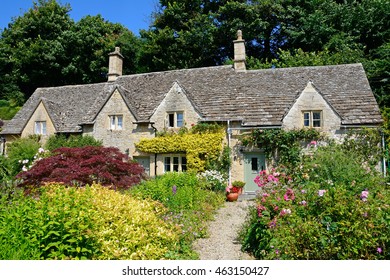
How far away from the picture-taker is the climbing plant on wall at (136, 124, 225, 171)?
1933 centimetres

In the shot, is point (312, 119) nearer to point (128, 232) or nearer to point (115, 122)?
point (115, 122)

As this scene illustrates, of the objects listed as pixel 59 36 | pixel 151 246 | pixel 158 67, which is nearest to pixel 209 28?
pixel 158 67

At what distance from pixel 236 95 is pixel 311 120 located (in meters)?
5.13

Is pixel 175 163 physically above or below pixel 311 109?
below

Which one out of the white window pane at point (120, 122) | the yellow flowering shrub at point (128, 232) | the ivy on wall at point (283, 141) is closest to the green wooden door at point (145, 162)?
the white window pane at point (120, 122)

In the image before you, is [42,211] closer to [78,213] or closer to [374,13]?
[78,213]

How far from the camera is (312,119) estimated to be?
19016mm

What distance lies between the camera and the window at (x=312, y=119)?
62.3 feet

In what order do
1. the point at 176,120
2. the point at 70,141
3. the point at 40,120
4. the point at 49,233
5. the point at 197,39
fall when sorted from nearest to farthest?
the point at 49,233
the point at 176,120
the point at 70,141
the point at 40,120
the point at 197,39

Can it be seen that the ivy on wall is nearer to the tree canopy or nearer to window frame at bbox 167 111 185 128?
window frame at bbox 167 111 185 128

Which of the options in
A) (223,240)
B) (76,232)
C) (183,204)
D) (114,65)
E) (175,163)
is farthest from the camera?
(114,65)

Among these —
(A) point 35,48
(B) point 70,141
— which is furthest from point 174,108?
(A) point 35,48

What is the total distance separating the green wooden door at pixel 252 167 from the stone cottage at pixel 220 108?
0.06 meters

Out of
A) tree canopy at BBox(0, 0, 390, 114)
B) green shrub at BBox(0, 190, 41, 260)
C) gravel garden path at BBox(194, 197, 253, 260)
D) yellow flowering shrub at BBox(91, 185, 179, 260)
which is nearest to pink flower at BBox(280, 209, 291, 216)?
gravel garden path at BBox(194, 197, 253, 260)
